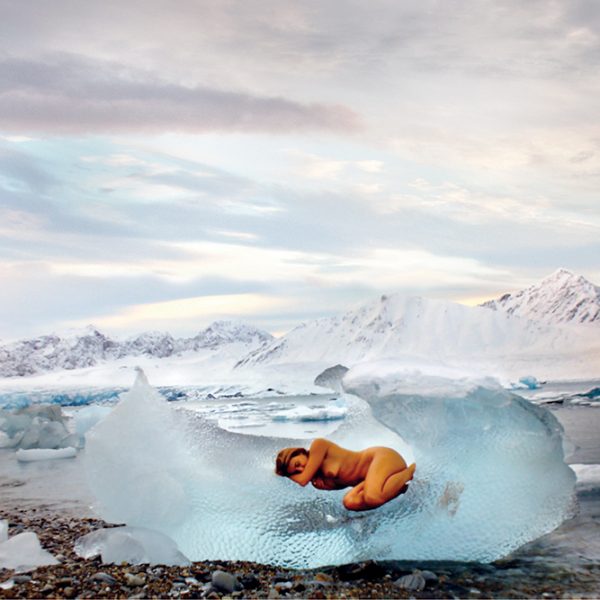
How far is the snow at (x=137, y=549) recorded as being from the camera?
18.6 ft

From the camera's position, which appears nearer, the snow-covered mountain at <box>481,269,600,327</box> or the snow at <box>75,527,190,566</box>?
the snow at <box>75,527,190,566</box>

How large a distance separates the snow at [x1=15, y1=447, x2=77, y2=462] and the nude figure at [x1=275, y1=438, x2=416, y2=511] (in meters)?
12.0

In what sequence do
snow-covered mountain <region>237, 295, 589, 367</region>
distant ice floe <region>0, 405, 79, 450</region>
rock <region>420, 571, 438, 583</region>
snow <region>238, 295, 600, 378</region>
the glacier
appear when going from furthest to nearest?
snow-covered mountain <region>237, 295, 589, 367</region>
snow <region>238, 295, 600, 378</region>
distant ice floe <region>0, 405, 79, 450</region>
the glacier
rock <region>420, 571, 438, 583</region>

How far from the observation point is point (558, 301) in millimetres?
137625

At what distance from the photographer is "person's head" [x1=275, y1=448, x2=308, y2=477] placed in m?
6.02

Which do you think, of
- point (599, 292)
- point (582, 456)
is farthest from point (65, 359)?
point (582, 456)

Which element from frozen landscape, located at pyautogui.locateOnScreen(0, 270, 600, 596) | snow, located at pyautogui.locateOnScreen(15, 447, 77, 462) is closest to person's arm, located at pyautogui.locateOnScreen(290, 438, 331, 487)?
frozen landscape, located at pyautogui.locateOnScreen(0, 270, 600, 596)

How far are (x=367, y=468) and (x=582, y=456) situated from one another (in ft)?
27.3

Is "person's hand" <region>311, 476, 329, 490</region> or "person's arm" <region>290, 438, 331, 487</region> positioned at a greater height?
"person's arm" <region>290, 438, 331, 487</region>

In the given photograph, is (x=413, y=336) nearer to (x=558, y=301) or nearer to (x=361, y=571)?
(x=558, y=301)

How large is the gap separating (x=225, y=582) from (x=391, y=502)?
5.56 ft

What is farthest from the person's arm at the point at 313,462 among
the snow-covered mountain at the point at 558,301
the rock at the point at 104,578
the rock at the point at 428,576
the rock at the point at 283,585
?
the snow-covered mountain at the point at 558,301

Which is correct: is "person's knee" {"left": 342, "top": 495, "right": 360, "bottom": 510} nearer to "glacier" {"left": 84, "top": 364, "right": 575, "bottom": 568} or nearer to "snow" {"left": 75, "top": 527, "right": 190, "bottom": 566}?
"glacier" {"left": 84, "top": 364, "right": 575, "bottom": 568}

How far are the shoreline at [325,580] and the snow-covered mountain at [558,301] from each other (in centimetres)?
12316
